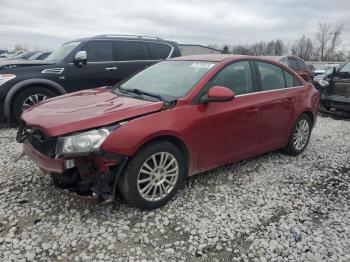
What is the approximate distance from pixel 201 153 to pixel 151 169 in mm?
715

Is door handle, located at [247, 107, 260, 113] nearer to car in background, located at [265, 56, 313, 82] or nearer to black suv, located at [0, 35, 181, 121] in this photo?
black suv, located at [0, 35, 181, 121]

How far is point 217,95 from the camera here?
3.96m

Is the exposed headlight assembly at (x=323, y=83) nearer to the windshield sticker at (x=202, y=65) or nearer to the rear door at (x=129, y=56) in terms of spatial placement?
the rear door at (x=129, y=56)

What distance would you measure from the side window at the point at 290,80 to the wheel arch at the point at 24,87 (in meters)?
4.41

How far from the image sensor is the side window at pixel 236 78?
439cm

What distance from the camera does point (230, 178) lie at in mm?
4758

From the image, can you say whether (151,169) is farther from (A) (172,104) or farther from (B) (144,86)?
(B) (144,86)

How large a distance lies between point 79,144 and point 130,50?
17.9 ft

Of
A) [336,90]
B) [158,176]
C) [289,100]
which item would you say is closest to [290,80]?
[289,100]

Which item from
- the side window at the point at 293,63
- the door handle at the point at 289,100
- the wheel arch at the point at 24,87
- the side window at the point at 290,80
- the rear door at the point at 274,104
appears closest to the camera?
the rear door at the point at 274,104

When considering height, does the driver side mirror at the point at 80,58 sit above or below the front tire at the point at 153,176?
above

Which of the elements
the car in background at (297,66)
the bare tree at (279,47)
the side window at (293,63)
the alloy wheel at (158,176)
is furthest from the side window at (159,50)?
the bare tree at (279,47)

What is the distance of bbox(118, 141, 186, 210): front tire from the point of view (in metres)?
3.51

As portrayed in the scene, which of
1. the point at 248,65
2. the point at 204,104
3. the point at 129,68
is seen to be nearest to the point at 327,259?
the point at 204,104
